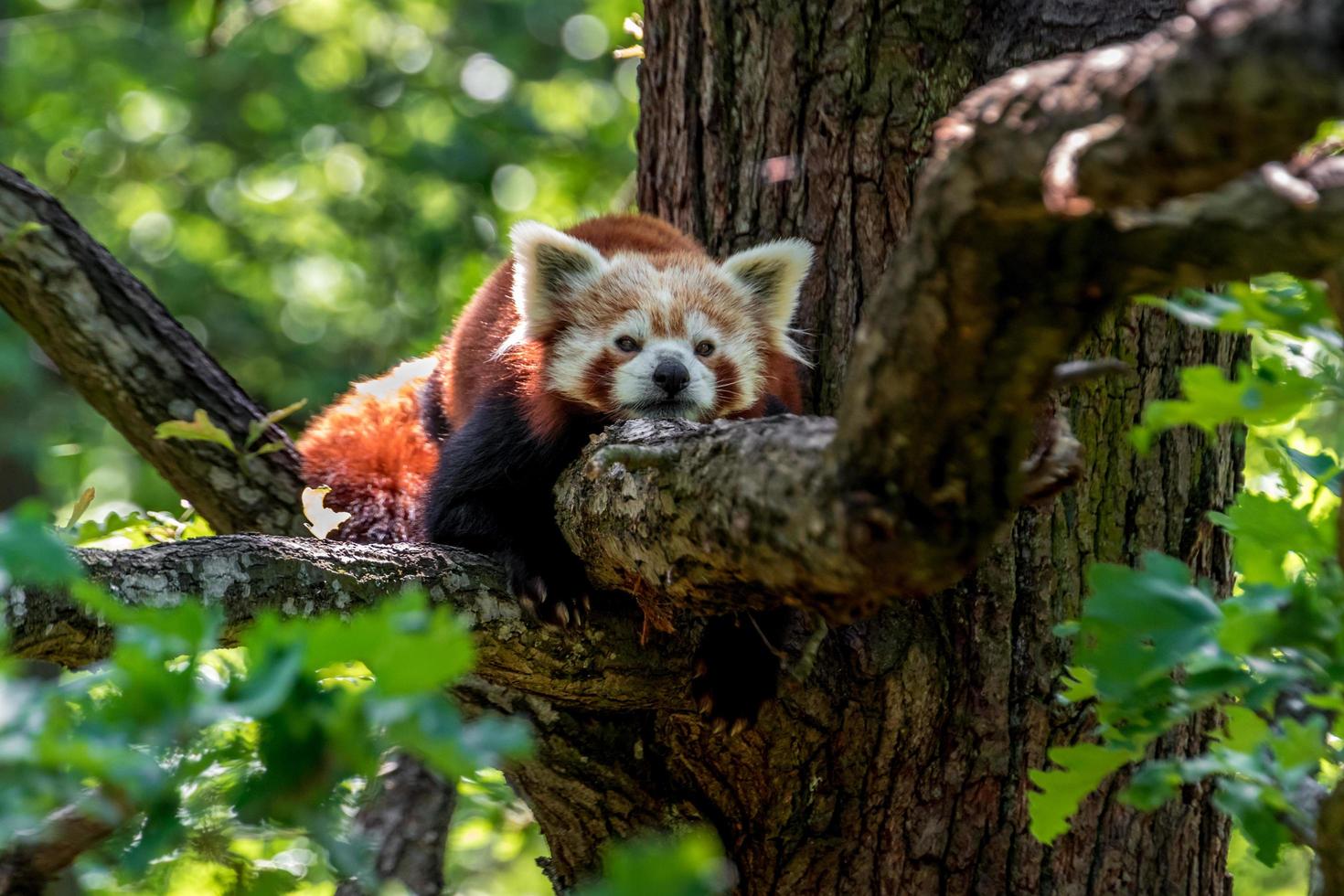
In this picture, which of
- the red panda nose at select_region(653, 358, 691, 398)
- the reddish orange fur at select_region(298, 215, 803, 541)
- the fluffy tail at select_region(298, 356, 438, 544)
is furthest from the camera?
the fluffy tail at select_region(298, 356, 438, 544)

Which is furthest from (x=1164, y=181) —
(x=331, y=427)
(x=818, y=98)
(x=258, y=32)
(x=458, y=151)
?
(x=258, y=32)

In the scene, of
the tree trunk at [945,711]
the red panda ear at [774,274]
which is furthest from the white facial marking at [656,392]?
the tree trunk at [945,711]

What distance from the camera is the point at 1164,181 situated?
4.35 ft

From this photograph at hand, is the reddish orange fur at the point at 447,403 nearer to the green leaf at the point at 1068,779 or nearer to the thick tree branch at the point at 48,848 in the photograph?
the green leaf at the point at 1068,779

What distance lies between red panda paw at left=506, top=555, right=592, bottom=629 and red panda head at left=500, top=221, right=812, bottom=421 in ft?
2.25

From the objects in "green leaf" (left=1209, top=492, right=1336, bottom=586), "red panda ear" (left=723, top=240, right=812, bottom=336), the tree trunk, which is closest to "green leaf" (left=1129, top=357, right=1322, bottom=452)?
"green leaf" (left=1209, top=492, right=1336, bottom=586)

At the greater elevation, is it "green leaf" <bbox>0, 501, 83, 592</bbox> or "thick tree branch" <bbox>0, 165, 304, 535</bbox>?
"green leaf" <bbox>0, 501, 83, 592</bbox>

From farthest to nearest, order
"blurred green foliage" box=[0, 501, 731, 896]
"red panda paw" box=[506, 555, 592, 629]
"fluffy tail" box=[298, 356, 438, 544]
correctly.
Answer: "fluffy tail" box=[298, 356, 438, 544]
"red panda paw" box=[506, 555, 592, 629]
"blurred green foliage" box=[0, 501, 731, 896]

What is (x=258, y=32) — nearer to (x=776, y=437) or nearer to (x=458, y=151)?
(x=458, y=151)

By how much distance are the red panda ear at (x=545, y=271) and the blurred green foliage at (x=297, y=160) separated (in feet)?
13.4

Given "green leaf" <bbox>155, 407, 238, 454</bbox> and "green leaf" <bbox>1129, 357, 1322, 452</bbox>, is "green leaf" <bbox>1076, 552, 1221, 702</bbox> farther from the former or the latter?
"green leaf" <bbox>155, 407, 238, 454</bbox>

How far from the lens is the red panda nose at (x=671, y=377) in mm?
3406

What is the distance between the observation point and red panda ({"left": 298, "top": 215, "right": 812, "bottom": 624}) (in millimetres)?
3221

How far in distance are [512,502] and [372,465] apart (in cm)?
111
